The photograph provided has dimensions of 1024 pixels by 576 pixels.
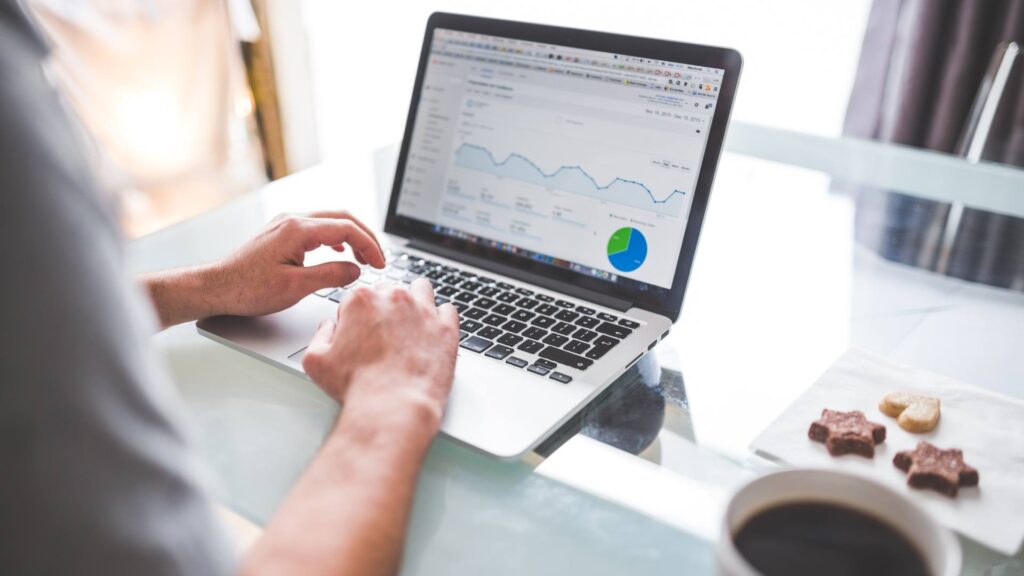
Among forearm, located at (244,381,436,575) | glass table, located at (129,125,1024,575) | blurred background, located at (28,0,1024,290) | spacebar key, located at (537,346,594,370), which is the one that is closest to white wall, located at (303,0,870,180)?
blurred background, located at (28,0,1024,290)

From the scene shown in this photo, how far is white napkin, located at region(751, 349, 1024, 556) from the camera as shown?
601 millimetres

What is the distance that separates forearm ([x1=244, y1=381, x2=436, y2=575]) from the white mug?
23 centimetres

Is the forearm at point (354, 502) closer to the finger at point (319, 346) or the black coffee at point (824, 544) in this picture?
the finger at point (319, 346)

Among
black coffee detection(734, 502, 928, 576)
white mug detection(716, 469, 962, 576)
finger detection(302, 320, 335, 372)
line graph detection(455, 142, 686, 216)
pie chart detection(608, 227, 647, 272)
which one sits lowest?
finger detection(302, 320, 335, 372)

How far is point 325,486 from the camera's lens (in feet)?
1.87

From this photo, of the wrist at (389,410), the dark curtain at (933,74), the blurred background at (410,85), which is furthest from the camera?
the dark curtain at (933,74)

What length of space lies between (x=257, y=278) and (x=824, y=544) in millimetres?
654

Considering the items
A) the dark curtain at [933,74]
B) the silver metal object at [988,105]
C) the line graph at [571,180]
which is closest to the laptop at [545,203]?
the line graph at [571,180]

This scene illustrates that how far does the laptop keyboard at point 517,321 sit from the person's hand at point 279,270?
0.06m

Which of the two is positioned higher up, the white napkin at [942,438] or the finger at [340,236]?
the finger at [340,236]

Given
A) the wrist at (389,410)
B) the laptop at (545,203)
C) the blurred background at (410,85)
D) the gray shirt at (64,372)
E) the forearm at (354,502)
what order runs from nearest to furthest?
the gray shirt at (64,372) < the forearm at (354,502) < the wrist at (389,410) < the laptop at (545,203) < the blurred background at (410,85)

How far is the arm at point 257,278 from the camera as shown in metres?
0.89

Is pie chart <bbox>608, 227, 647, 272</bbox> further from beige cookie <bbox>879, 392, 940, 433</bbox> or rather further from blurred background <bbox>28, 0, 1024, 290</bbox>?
blurred background <bbox>28, 0, 1024, 290</bbox>

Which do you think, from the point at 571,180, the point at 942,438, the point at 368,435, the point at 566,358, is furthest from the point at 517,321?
the point at 942,438
